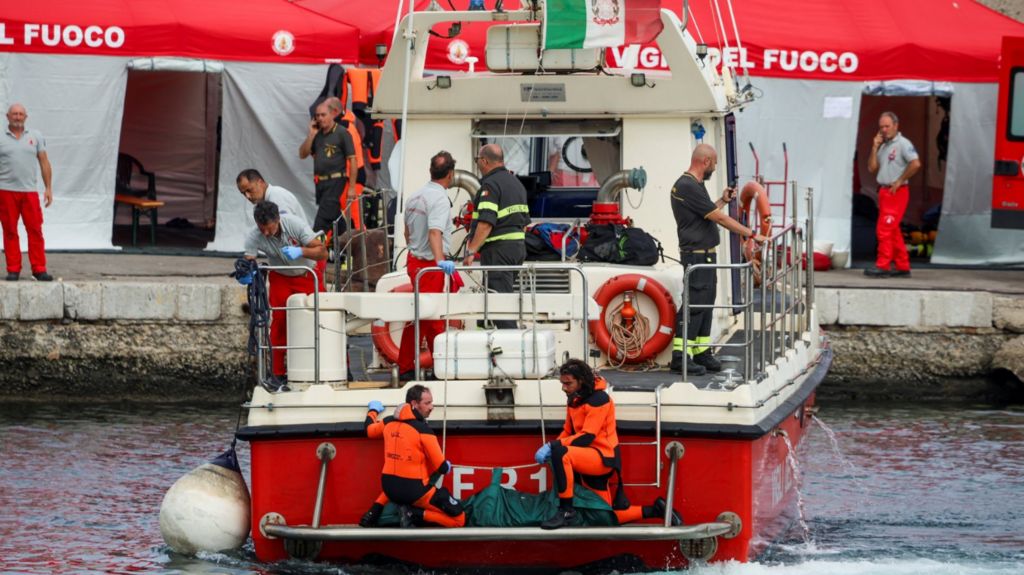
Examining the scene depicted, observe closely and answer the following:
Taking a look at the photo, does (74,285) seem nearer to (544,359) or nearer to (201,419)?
(201,419)

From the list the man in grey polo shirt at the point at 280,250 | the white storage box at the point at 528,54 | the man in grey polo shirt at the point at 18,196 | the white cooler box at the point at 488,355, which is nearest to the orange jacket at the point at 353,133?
the man in grey polo shirt at the point at 18,196

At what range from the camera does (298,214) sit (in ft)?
35.5

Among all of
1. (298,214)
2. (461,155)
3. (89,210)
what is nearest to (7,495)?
(298,214)

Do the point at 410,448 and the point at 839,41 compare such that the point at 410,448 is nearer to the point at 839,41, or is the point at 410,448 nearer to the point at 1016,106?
the point at 1016,106

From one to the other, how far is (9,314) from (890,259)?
754cm

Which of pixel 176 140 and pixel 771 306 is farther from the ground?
pixel 176 140

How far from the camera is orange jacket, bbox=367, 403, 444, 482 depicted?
8688 mm

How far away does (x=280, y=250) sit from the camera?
34.4 feet

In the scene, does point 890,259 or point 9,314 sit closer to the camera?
point 9,314

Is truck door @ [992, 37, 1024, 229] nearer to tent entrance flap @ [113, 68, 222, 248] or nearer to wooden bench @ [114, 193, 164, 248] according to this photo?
wooden bench @ [114, 193, 164, 248]

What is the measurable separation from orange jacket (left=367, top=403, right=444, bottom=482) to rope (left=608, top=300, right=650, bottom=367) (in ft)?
5.07

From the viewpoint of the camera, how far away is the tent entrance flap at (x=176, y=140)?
806 inches

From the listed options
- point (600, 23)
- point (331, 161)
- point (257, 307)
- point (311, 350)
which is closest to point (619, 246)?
Answer: point (600, 23)

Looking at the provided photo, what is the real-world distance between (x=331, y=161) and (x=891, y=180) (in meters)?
4.92
